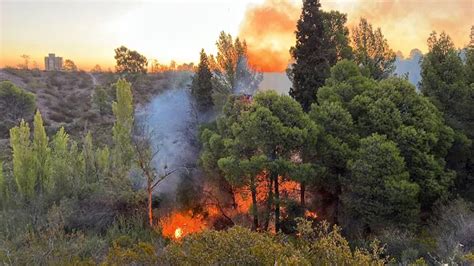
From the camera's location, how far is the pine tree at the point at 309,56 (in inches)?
659

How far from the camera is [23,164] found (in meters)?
15.1

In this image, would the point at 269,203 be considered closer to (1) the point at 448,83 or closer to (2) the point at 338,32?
(1) the point at 448,83

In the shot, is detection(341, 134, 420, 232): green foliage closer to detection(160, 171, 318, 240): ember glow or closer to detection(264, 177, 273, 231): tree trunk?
detection(160, 171, 318, 240): ember glow

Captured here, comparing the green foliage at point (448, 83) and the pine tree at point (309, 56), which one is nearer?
the green foliage at point (448, 83)

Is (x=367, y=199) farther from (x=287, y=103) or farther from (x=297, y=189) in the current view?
(x=287, y=103)

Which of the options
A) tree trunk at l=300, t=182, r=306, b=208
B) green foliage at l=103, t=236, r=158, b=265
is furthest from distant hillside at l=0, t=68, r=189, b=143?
green foliage at l=103, t=236, r=158, b=265

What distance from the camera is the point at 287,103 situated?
1329cm

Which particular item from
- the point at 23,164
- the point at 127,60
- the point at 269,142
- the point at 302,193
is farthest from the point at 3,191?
the point at 127,60

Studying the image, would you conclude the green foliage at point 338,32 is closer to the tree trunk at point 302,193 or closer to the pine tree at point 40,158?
the tree trunk at point 302,193

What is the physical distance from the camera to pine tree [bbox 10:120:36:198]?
15.0 meters

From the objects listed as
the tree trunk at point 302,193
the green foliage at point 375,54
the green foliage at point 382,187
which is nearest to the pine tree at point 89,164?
the tree trunk at point 302,193

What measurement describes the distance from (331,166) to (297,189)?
152 cm

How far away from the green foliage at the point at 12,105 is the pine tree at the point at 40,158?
17634 mm

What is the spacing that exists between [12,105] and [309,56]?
81.2ft
